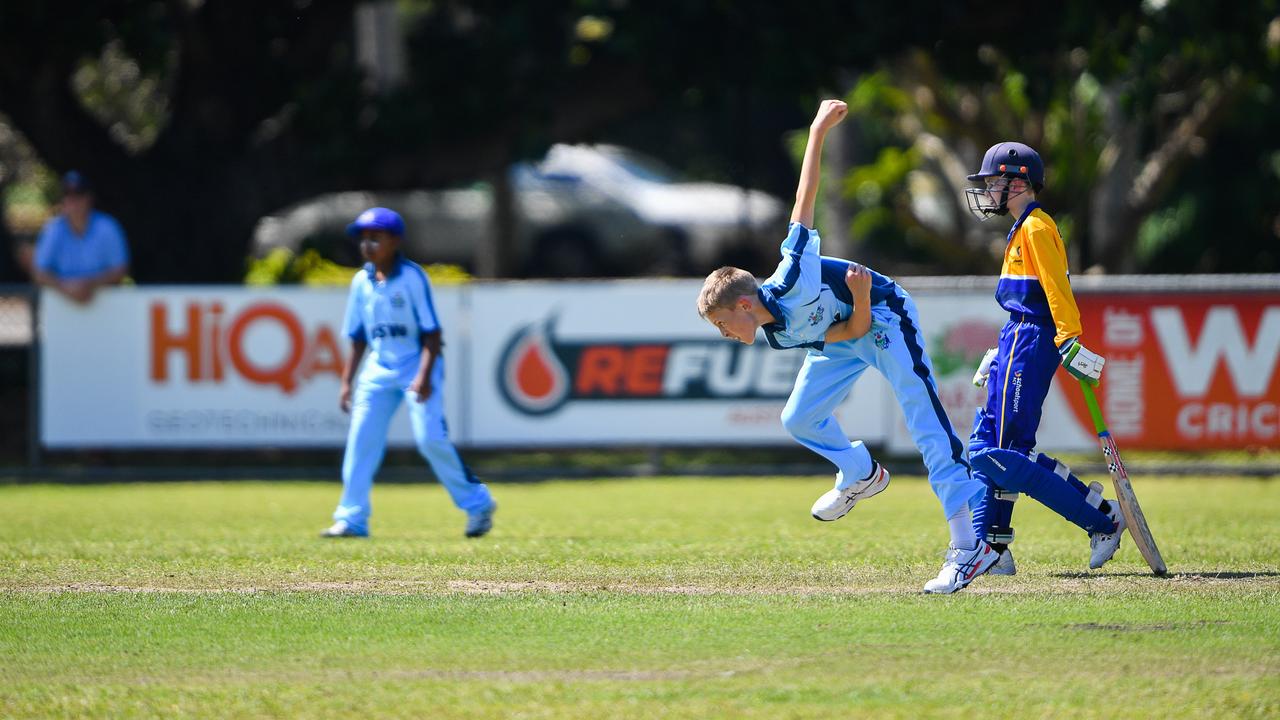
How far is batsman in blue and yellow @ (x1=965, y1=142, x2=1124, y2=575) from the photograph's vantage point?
779cm

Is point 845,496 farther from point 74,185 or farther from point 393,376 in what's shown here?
point 74,185

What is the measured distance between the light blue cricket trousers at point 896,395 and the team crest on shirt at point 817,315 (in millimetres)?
380

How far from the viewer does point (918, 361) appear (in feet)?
25.9

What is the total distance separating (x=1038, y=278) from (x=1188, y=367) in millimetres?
7127

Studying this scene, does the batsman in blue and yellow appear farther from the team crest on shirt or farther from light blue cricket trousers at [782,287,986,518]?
the team crest on shirt

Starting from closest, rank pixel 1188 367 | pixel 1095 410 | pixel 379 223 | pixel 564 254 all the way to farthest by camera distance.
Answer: pixel 1095 410 → pixel 379 223 → pixel 1188 367 → pixel 564 254

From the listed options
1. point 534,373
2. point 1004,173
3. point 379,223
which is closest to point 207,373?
point 534,373

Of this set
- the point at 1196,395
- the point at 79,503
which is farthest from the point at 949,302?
the point at 79,503

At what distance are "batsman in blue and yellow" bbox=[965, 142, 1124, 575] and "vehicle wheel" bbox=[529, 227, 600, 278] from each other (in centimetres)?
2167

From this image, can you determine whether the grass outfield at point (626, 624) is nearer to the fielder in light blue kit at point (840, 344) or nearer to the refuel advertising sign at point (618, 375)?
the fielder in light blue kit at point (840, 344)

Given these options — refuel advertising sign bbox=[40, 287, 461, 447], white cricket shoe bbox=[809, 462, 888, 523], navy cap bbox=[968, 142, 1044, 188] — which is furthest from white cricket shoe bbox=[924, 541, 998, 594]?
refuel advertising sign bbox=[40, 287, 461, 447]

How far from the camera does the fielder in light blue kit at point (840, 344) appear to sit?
292 inches

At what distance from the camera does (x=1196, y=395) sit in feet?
47.4

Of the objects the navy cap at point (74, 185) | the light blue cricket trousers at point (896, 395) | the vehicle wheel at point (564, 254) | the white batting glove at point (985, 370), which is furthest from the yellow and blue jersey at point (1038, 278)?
the vehicle wheel at point (564, 254)
